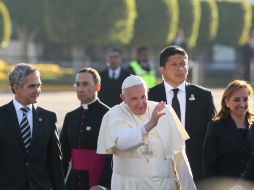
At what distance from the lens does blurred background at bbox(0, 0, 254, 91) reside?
42.3m

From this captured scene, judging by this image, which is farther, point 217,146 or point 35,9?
point 35,9

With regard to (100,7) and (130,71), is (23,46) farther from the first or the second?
(130,71)

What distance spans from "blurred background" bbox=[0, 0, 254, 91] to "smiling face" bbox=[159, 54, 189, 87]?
2425 centimetres

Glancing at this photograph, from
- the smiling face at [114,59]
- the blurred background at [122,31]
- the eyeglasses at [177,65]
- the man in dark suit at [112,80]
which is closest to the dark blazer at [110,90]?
the man in dark suit at [112,80]

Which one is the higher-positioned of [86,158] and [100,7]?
[100,7]

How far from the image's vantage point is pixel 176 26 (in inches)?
1997

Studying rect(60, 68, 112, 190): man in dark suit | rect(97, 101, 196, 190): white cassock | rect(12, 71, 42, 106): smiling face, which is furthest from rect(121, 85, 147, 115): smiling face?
rect(60, 68, 112, 190): man in dark suit

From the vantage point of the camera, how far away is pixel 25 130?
22.6ft

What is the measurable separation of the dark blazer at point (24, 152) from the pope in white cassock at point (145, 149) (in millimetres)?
713

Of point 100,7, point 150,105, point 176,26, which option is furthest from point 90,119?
point 176,26

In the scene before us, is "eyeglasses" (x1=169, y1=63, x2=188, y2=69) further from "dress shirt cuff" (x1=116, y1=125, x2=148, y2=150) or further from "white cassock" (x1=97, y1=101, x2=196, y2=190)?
"dress shirt cuff" (x1=116, y1=125, x2=148, y2=150)

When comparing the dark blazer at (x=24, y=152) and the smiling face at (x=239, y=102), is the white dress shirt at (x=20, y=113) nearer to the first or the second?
the dark blazer at (x=24, y=152)

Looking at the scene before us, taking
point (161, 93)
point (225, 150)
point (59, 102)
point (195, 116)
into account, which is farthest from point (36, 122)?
point (59, 102)

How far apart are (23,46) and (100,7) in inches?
595
